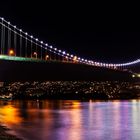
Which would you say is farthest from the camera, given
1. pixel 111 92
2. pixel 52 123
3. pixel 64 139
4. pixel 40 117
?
pixel 111 92

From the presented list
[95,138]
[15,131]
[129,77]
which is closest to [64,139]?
[95,138]

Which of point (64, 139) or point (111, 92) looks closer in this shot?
point (64, 139)

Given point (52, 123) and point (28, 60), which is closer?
point (52, 123)

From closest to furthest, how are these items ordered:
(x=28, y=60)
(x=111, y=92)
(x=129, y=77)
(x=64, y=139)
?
1. (x=64, y=139)
2. (x=28, y=60)
3. (x=129, y=77)
4. (x=111, y=92)

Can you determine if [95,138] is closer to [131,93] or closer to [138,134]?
[138,134]

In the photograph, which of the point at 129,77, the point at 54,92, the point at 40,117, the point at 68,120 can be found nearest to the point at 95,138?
the point at 68,120

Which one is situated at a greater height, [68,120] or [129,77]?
[129,77]

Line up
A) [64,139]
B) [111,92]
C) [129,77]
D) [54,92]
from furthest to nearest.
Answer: [111,92] → [54,92] → [129,77] → [64,139]

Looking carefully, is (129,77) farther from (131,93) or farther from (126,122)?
(126,122)

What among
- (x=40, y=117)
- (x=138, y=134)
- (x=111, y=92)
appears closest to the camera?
A: (x=138, y=134)
